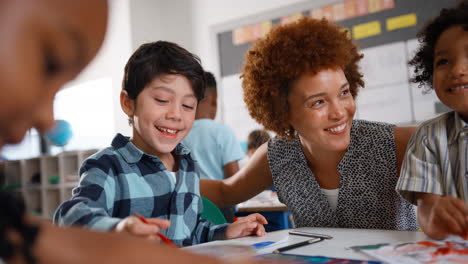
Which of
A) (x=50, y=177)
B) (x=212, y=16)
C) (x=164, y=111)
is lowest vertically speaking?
(x=50, y=177)

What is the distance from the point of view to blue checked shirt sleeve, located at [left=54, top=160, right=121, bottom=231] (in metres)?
0.86

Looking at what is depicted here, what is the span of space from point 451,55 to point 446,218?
46 cm

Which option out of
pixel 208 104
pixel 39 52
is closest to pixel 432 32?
pixel 39 52

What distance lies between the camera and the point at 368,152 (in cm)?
144

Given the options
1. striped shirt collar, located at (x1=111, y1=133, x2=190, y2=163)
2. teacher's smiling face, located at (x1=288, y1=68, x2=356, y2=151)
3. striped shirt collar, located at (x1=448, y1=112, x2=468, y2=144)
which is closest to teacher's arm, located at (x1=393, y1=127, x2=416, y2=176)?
teacher's smiling face, located at (x1=288, y1=68, x2=356, y2=151)

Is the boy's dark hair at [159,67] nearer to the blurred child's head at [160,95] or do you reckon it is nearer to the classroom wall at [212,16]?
the blurred child's head at [160,95]

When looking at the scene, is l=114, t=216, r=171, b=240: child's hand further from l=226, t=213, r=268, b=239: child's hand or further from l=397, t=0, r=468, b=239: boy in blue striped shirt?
l=397, t=0, r=468, b=239: boy in blue striped shirt

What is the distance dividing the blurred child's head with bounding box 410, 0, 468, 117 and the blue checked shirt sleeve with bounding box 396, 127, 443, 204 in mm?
113

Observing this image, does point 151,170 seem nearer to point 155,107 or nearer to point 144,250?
point 155,107

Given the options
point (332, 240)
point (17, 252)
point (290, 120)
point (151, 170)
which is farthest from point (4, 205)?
point (290, 120)

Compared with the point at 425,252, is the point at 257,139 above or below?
above

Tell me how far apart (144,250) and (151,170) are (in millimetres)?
962

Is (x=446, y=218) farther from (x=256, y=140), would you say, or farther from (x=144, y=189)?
(x=256, y=140)

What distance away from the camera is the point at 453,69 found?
42.8 inches
